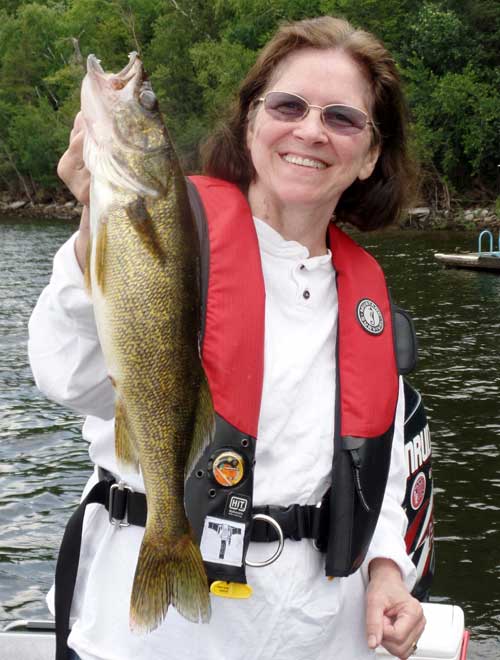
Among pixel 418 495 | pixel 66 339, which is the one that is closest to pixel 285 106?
pixel 66 339

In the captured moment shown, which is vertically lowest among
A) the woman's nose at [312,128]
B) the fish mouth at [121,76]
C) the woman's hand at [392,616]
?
the woman's hand at [392,616]

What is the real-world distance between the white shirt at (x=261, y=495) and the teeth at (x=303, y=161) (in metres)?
0.30

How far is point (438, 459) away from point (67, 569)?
7.39 metres

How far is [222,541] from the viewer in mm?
2307

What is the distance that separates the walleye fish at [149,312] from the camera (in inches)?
83.4

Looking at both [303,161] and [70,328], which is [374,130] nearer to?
[303,161]

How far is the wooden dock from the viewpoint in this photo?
68.7 feet

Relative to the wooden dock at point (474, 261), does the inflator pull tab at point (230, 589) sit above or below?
above

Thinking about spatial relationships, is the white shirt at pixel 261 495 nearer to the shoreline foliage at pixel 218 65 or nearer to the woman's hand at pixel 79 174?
the woman's hand at pixel 79 174

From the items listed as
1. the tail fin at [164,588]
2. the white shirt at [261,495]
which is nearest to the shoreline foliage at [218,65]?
the white shirt at [261,495]

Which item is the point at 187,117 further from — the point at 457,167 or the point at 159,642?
the point at 159,642

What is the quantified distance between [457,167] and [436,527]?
32.1 meters

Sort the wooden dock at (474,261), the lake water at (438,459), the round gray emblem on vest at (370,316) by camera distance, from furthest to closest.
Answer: the wooden dock at (474,261), the lake water at (438,459), the round gray emblem on vest at (370,316)

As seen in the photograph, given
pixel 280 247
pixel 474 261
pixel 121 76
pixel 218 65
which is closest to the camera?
pixel 121 76
